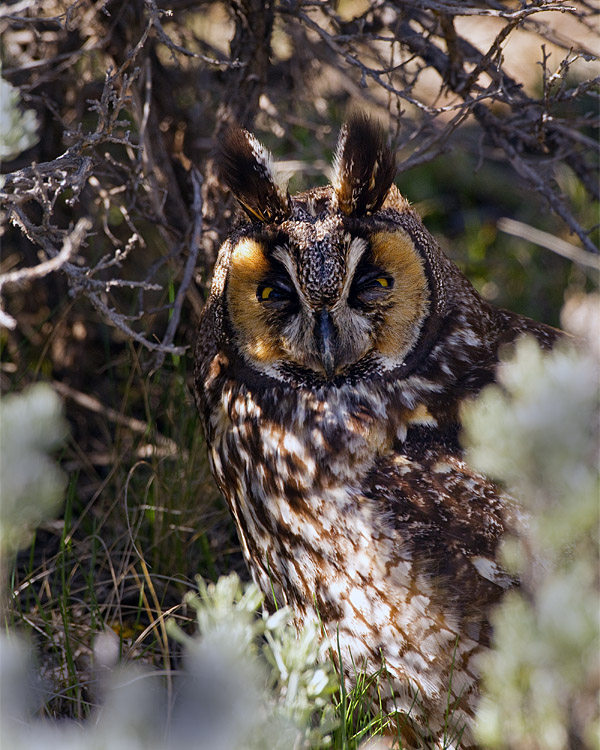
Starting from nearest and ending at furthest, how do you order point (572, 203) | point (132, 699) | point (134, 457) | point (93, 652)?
point (132, 699) < point (93, 652) < point (134, 457) < point (572, 203)

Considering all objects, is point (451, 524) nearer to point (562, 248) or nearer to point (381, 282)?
point (381, 282)

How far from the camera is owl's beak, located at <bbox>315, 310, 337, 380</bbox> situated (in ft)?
5.34

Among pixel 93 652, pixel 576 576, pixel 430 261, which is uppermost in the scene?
pixel 430 261

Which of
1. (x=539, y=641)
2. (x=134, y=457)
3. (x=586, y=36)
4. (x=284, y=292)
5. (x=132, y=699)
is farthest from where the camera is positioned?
(x=586, y=36)

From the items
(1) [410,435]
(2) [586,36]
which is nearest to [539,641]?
(1) [410,435]

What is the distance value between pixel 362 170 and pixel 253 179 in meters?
0.24

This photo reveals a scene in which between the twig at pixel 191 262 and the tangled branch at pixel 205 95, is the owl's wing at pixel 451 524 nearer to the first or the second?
the tangled branch at pixel 205 95

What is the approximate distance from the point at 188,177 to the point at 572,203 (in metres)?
1.99

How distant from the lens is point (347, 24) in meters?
2.46

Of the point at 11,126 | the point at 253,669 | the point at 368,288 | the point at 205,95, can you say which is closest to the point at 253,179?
the point at 368,288

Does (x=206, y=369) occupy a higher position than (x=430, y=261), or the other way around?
(x=430, y=261)

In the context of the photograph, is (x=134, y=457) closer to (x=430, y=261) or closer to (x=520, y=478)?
(x=430, y=261)

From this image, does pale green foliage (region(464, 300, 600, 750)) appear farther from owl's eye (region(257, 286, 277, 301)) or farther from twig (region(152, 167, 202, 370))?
twig (region(152, 167, 202, 370))

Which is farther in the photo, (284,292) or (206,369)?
(206,369)
